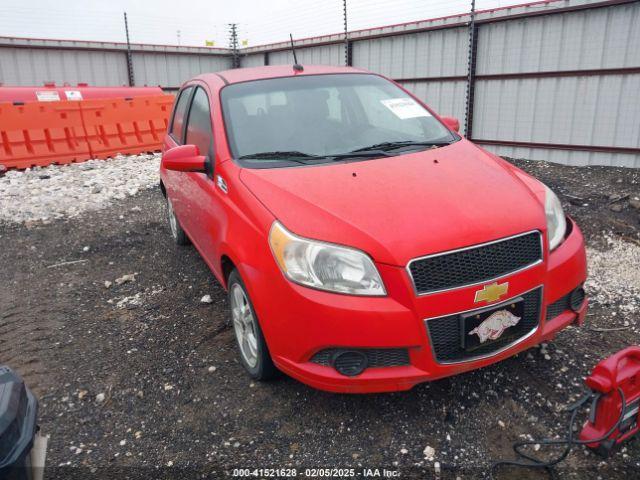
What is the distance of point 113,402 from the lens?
284 cm

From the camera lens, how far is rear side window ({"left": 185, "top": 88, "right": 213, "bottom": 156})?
135 inches

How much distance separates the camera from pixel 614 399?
2.12 metres

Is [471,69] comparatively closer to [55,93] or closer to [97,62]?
[55,93]

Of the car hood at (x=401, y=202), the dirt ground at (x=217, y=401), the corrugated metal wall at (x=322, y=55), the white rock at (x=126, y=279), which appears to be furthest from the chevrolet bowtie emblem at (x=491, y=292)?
the corrugated metal wall at (x=322, y=55)

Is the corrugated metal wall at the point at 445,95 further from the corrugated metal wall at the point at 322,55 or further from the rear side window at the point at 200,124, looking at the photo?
the rear side window at the point at 200,124

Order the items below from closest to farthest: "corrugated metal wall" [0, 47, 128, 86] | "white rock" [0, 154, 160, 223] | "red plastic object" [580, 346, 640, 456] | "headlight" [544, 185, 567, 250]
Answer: "red plastic object" [580, 346, 640, 456] → "headlight" [544, 185, 567, 250] → "white rock" [0, 154, 160, 223] → "corrugated metal wall" [0, 47, 128, 86]

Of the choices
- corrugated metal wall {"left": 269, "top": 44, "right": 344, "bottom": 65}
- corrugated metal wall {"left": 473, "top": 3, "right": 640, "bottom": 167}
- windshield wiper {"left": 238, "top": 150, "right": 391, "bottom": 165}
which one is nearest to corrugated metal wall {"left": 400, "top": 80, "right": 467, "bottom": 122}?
corrugated metal wall {"left": 473, "top": 3, "right": 640, "bottom": 167}

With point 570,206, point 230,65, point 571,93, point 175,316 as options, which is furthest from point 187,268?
point 230,65

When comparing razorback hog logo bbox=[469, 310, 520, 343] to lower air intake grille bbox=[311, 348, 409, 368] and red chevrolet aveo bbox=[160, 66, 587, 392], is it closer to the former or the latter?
red chevrolet aveo bbox=[160, 66, 587, 392]

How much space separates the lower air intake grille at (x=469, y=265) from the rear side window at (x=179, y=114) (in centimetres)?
288

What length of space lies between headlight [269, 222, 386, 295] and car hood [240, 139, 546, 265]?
45 mm

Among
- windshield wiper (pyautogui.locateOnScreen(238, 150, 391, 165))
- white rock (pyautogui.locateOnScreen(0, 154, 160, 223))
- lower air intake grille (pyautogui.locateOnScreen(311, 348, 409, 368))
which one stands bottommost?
white rock (pyautogui.locateOnScreen(0, 154, 160, 223))

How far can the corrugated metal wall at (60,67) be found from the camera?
1424cm

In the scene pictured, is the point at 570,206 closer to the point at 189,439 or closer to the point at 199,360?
the point at 199,360
